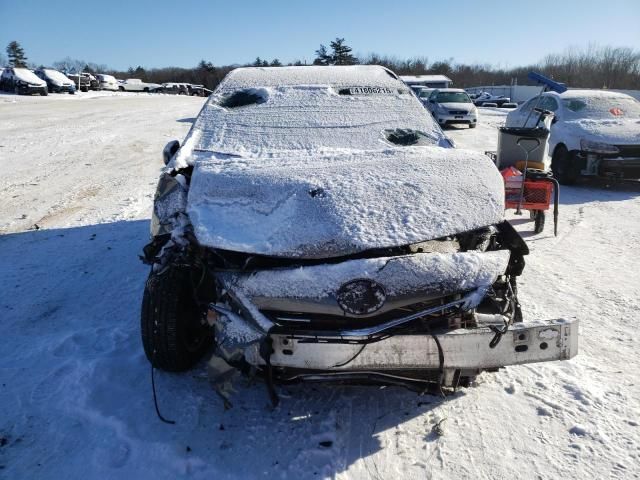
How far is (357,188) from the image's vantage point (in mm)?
2949

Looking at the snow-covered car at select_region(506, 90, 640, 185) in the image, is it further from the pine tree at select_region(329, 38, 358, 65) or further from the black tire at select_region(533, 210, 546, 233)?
the pine tree at select_region(329, 38, 358, 65)

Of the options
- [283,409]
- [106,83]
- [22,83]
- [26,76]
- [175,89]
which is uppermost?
[26,76]

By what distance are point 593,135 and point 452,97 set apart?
11710 millimetres

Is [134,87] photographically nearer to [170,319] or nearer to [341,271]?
[170,319]

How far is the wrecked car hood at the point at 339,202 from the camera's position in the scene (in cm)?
265

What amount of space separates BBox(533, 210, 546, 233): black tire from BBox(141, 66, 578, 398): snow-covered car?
3081mm

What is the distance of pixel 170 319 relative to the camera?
2.96 metres

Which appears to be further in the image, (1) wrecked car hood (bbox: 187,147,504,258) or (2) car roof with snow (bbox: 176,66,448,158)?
(2) car roof with snow (bbox: 176,66,448,158)

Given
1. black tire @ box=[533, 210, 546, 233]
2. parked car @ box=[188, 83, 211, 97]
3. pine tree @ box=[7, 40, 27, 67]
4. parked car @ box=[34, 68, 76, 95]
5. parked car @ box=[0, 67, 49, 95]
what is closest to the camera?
black tire @ box=[533, 210, 546, 233]

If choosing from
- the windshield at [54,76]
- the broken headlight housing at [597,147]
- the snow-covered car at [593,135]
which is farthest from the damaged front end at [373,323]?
the windshield at [54,76]

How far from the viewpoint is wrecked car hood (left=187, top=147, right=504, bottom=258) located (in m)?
2.65

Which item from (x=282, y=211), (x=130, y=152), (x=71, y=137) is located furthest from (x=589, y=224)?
(x=71, y=137)

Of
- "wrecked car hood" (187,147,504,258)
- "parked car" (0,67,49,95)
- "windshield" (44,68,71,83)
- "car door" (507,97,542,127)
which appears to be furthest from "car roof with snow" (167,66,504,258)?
"windshield" (44,68,71,83)

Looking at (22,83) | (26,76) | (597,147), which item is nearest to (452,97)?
(597,147)
